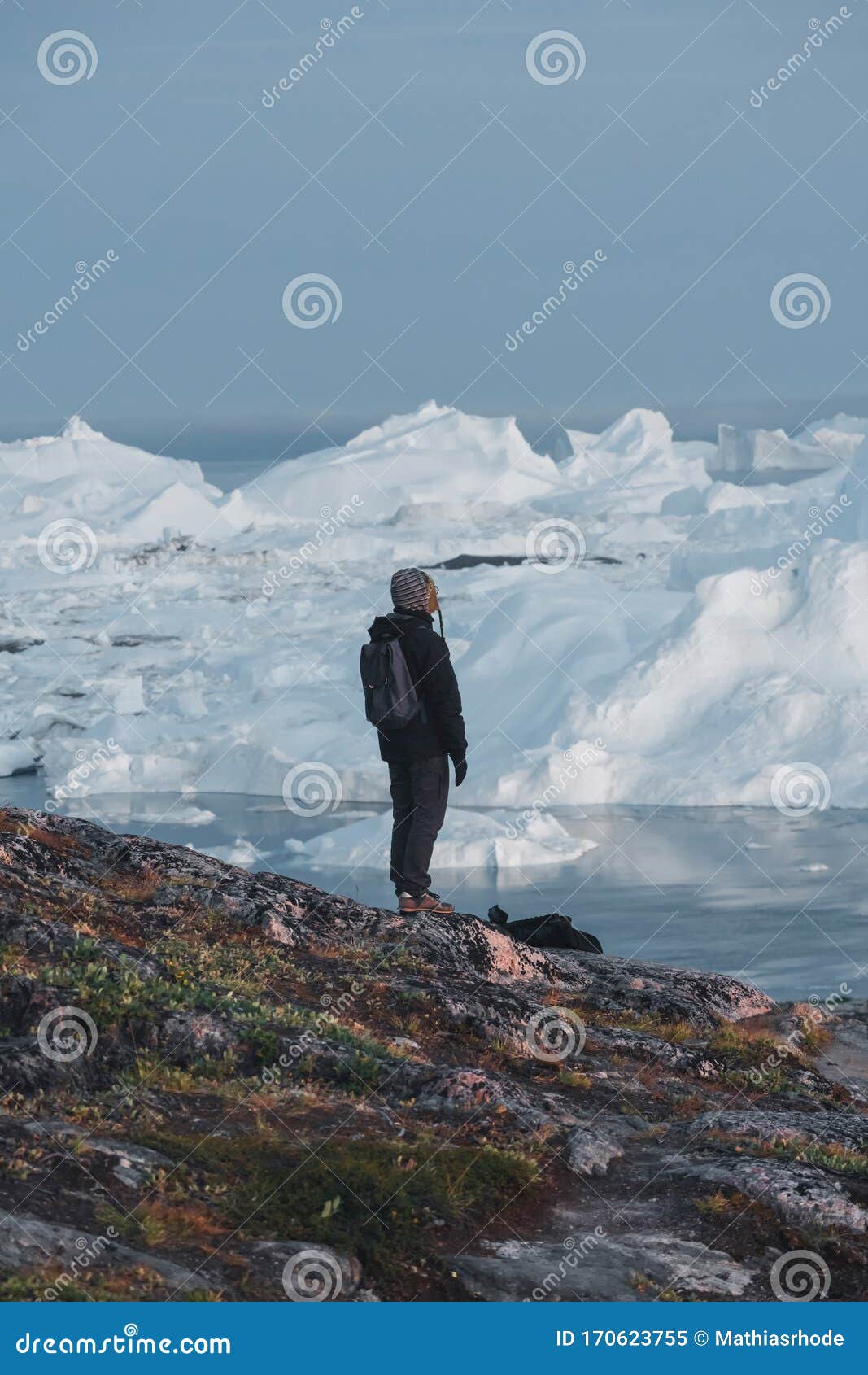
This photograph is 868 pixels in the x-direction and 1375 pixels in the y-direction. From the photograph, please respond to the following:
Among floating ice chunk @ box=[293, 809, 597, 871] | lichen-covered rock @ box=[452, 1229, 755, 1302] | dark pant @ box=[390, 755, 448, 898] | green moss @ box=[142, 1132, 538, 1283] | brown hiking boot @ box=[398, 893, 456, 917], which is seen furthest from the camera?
floating ice chunk @ box=[293, 809, 597, 871]

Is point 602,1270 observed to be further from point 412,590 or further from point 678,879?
point 678,879

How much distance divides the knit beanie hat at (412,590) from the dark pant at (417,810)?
1097mm

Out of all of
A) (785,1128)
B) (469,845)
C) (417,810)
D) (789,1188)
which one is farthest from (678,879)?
(789,1188)

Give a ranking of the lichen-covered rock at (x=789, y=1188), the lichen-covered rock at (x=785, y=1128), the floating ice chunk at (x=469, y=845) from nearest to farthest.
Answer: the lichen-covered rock at (x=789, y=1188), the lichen-covered rock at (x=785, y=1128), the floating ice chunk at (x=469, y=845)

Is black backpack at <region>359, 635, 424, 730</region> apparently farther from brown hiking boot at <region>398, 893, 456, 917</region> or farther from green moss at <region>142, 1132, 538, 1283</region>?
green moss at <region>142, 1132, 538, 1283</region>

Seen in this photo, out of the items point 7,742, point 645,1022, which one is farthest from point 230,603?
point 645,1022

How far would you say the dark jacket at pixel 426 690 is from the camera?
935cm

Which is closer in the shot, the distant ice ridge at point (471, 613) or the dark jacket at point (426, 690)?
the dark jacket at point (426, 690)

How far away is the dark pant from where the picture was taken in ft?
31.9

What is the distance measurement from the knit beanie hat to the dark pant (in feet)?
3.60

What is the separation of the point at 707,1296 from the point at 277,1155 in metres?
1.76

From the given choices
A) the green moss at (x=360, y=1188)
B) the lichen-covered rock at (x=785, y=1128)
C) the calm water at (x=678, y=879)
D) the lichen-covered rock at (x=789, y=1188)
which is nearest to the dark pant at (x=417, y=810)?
the lichen-covered rock at (x=785, y=1128)

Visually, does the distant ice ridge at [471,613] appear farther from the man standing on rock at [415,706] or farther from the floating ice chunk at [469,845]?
the man standing on rock at [415,706]

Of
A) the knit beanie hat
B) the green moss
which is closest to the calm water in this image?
the knit beanie hat
